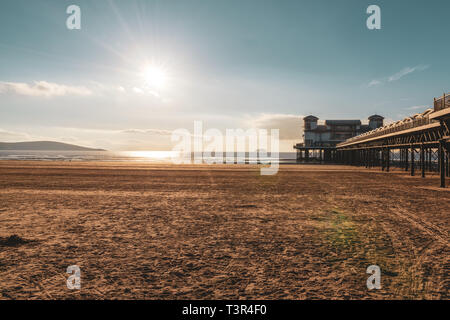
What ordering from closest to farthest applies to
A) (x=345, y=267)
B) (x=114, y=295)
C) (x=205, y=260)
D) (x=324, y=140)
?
1. (x=114, y=295)
2. (x=345, y=267)
3. (x=205, y=260)
4. (x=324, y=140)

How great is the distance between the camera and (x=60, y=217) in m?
8.16

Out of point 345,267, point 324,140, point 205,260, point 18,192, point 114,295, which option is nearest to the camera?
point 114,295

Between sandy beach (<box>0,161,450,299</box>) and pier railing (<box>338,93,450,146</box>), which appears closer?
sandy beach (<box>0,161,450,299</box>)

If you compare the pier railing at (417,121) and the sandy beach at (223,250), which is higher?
the pier railing at (417,121)

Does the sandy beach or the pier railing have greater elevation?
the pier railing

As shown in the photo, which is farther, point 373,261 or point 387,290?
point 373,261

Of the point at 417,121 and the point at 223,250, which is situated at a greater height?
the point at 417,121

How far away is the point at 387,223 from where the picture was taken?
7594mm

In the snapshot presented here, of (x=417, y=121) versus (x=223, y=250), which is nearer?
(x=223, y=250)

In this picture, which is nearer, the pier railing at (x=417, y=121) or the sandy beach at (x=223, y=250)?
the sandy beach at (x=223, y=250)
